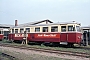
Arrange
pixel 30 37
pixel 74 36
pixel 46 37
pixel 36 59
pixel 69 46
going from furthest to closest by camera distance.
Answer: pixel 30 37, pixel 46 37, pixel 69 46, pixel 74 36, pixel 36 59

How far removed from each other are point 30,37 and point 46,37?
3.21m

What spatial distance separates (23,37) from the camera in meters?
24.8

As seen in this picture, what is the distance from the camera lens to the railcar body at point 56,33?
1906cm

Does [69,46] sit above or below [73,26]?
below

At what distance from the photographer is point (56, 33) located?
2025cm

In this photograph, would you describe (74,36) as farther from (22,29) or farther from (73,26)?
(22,29)

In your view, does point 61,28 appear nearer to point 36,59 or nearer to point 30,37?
point 30,37

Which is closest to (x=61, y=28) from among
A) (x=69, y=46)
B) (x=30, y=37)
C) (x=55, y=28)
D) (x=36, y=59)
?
(x=55, y=28)

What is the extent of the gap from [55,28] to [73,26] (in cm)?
240

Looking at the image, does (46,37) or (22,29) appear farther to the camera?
(22,29)

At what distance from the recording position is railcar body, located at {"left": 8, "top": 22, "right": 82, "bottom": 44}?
19062 mm

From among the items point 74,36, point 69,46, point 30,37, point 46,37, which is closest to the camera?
point 74,36

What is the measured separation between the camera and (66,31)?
19438mm

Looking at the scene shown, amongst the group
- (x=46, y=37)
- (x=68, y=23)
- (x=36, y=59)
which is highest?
(x=68, y=23)
